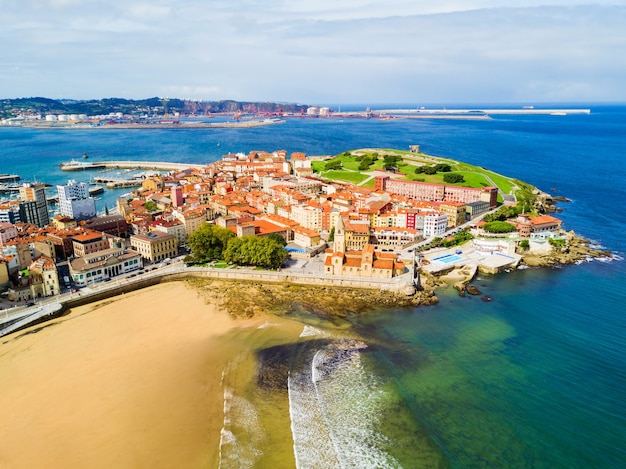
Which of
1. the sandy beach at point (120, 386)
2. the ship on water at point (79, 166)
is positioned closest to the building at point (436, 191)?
the sandy beach at point (120, 386)

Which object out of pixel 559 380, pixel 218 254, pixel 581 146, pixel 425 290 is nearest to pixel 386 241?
pixel 425 290

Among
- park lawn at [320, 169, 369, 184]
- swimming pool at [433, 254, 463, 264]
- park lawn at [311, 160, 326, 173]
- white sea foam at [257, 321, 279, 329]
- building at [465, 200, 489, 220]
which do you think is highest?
park lawn at [311, 160, 326, 173]

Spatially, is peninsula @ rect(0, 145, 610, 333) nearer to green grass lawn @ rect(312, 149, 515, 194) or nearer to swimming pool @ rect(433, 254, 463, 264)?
swimming pool @ rect(433, 254, 463, 264)

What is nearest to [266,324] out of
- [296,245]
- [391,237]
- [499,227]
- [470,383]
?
[470,383]

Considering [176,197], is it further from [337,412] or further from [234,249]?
[337,412]

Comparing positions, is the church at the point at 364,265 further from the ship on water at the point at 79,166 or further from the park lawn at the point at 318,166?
the ship on water at the point at 79,166

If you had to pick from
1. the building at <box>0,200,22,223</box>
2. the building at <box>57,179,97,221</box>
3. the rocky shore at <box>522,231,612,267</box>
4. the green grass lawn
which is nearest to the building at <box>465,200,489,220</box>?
the green grass lawn
